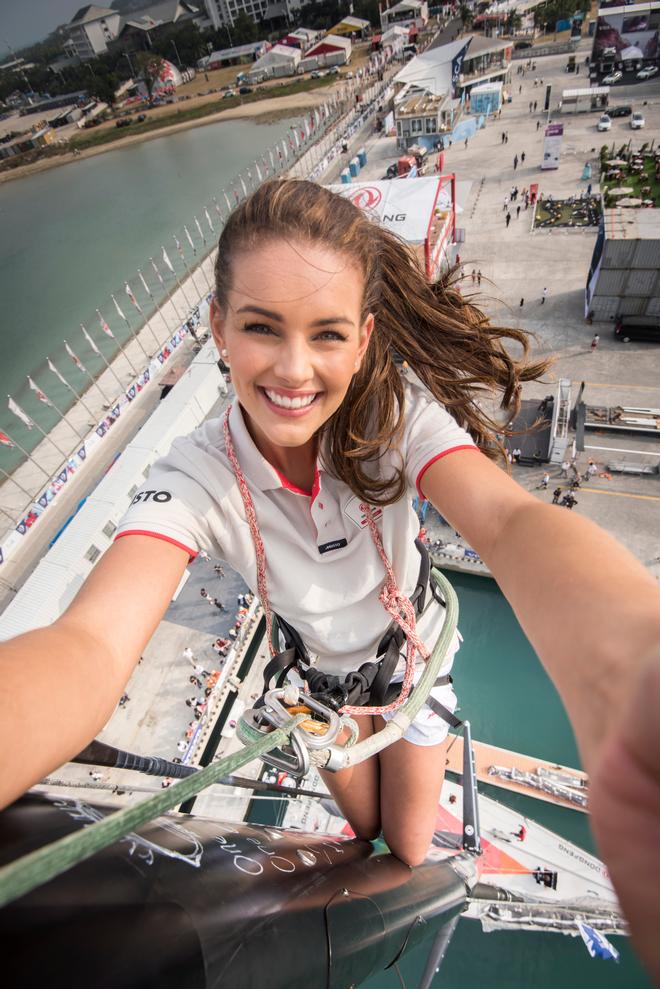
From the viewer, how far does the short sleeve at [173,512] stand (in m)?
2.00

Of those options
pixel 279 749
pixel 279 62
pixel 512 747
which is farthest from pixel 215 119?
pixel 279 749

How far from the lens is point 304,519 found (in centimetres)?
239

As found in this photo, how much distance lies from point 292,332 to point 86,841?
5.24ft

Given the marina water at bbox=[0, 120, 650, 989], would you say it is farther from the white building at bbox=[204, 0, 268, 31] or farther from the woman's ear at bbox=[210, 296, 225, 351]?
the white building at bbox=[204, 0, 268, 31]

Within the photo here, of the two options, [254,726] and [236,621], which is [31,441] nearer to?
[236,621]

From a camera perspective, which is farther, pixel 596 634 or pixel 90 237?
pixel 90 237

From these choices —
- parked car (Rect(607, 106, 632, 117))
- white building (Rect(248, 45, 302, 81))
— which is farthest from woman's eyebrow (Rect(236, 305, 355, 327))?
white building (Rect(248, 45, 302, 81))

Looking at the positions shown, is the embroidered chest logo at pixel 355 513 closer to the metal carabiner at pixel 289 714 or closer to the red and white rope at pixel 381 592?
the red and white rope at pixel 381 592

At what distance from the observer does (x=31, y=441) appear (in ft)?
78.6

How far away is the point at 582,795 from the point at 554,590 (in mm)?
11389

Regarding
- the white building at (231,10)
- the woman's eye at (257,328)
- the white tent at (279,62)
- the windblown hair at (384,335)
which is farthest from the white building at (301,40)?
the woman's eye at (257,328)

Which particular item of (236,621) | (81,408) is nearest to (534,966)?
(236,621)

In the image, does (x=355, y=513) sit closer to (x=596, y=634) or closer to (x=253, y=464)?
(x=253, y=464)

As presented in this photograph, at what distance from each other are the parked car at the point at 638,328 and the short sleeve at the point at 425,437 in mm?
20923
